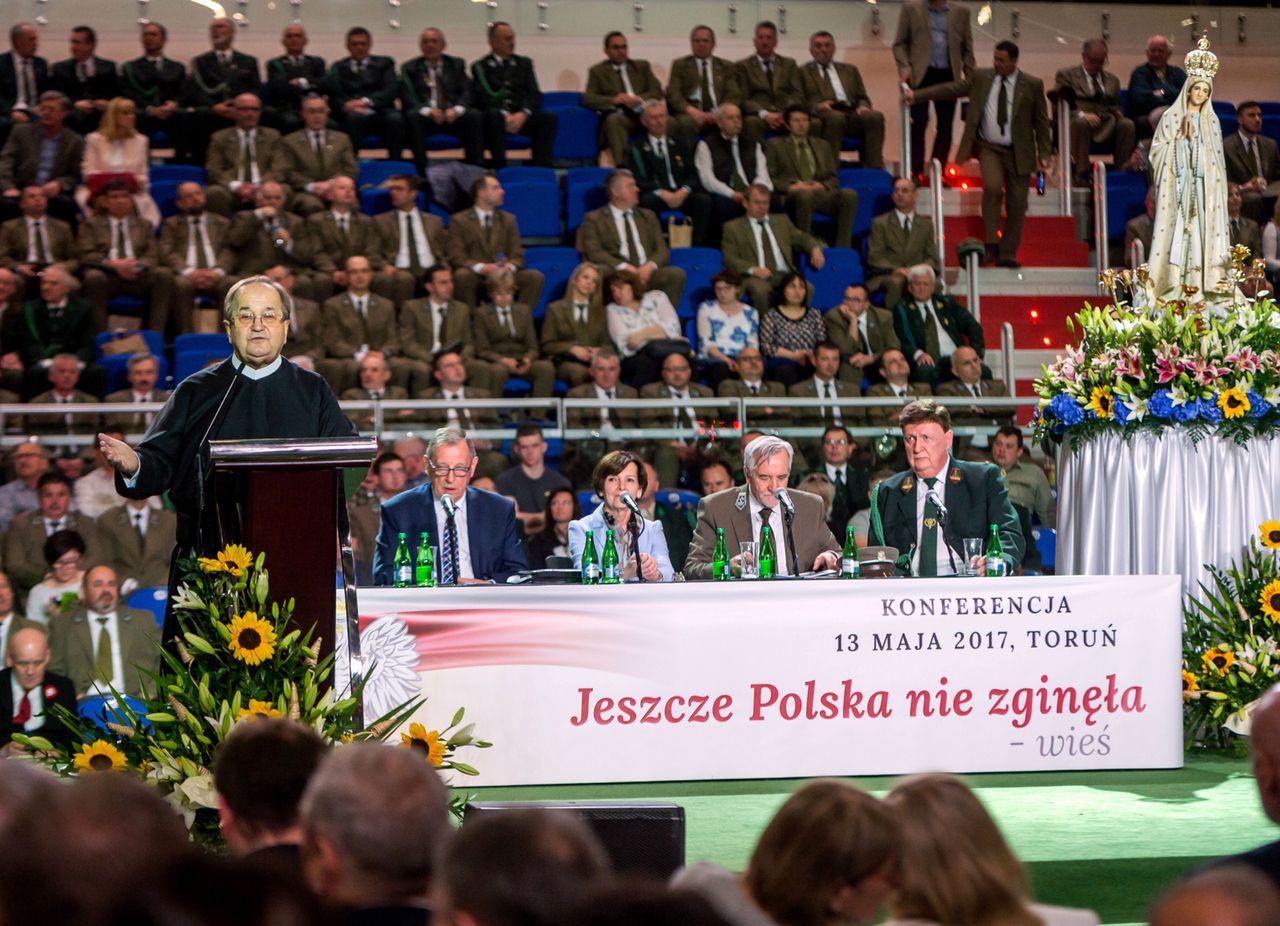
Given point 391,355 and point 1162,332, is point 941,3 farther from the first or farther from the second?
point 1162,332

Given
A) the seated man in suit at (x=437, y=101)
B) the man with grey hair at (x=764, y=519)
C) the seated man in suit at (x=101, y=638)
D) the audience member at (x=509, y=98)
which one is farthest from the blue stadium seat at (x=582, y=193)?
the man with grey hair at (x=764, y=519)

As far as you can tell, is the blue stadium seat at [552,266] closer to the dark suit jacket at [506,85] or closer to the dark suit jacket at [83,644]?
the dark suit jacket at [506,85]

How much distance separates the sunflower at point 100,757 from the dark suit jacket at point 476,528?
2335 millimetres

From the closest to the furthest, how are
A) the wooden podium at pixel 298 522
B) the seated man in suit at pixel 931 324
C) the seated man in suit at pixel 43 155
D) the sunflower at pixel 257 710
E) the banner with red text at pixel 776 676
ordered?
the sunflower at pixel 257 710 < the wooden podium at pixel 298 522 < the banner with red text at pixel 776 676 < the seated man in suit at pixel 931 324 < the seated man in suit at pixel 43 155

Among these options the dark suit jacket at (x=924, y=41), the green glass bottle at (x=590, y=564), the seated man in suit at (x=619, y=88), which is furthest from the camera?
the dark suit jacket at (x=924, y=41)

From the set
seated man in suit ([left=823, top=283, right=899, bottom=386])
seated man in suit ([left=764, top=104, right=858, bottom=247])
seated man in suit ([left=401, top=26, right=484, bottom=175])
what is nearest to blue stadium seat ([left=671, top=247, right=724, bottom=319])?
seated man in suit ([left=764, top=104, right=858, bottom=247])

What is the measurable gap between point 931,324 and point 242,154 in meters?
5.11

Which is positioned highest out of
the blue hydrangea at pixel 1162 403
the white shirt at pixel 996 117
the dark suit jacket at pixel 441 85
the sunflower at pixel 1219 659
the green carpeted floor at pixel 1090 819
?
the dark suit jacket at pixel 441 85

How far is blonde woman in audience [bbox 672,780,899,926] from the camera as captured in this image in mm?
2438

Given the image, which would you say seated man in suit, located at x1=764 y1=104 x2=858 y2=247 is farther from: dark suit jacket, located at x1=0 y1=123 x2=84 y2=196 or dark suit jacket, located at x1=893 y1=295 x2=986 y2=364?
dark suit jacket, located at x1=0 y1=123 x2=84 y2=196

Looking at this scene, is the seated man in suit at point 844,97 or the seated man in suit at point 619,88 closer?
the seated man in suit at point 619,88

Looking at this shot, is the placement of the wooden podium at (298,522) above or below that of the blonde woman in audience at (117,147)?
below

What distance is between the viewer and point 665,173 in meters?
13.1

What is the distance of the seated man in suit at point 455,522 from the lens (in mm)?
6887
